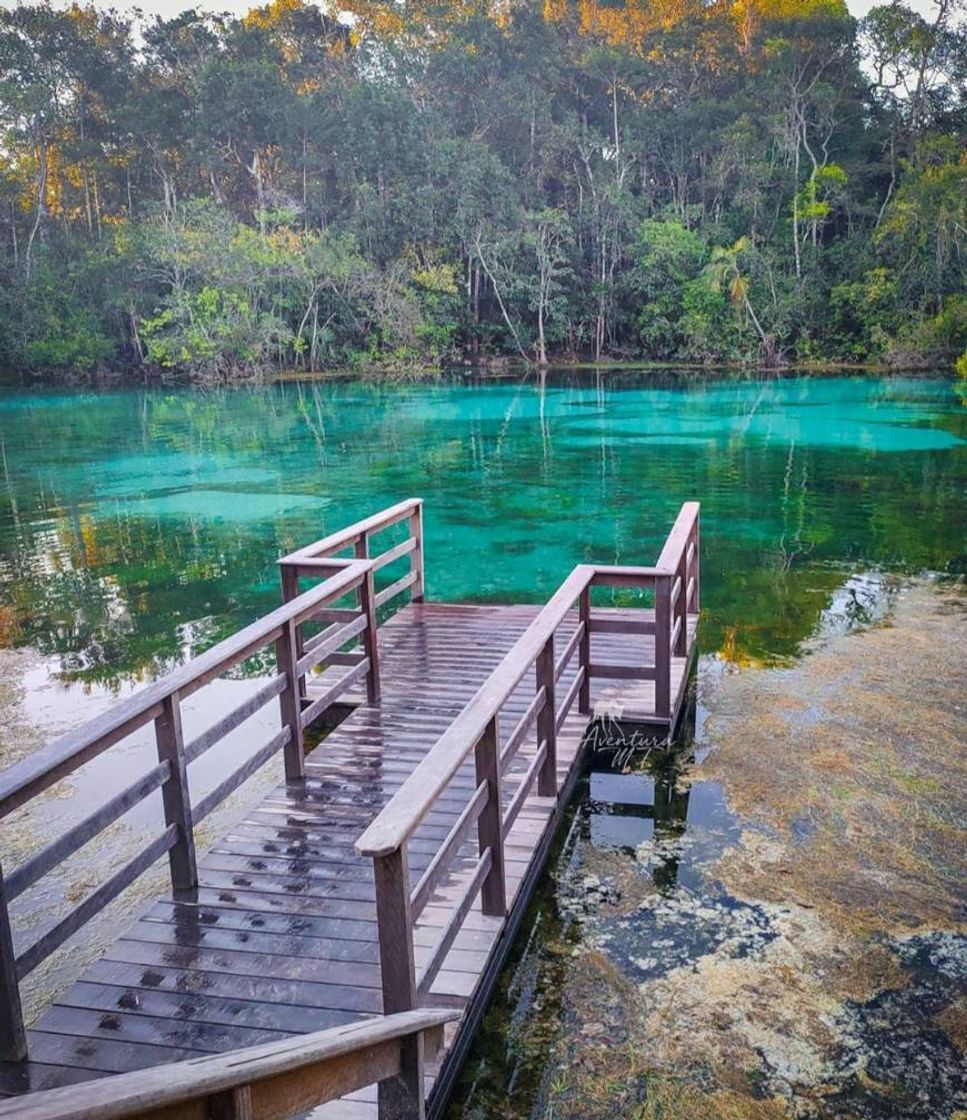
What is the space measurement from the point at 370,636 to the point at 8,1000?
3.33 meters

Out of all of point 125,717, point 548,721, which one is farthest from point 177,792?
point 548,721

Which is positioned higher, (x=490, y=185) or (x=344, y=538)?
(x=490, y=185)

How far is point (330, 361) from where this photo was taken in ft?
140

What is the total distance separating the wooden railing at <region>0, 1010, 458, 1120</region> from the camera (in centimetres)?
140

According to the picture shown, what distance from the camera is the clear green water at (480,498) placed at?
33.2 feet

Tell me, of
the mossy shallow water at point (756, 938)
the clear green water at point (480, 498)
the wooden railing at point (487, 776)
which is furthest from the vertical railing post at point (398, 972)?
the clear green water at point (480, 498)

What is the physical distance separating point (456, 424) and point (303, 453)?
5291 millimetres

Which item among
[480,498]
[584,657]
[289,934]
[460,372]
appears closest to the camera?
[289,934]

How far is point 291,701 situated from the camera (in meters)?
4.92

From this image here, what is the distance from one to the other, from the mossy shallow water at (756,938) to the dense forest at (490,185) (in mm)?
33263

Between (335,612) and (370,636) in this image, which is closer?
(370,636)

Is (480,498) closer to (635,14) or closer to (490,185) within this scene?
(490,185)

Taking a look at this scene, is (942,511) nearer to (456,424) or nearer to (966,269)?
(456,424)

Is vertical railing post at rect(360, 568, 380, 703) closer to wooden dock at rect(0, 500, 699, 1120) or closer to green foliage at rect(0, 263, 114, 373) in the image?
wooden dock at rect(0, 500, 699, 1120)
